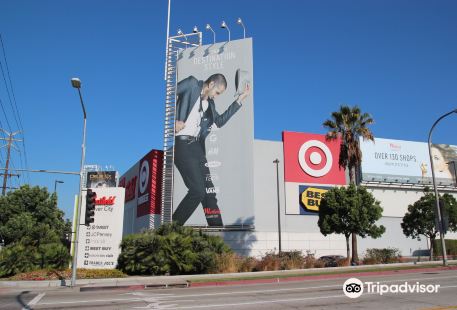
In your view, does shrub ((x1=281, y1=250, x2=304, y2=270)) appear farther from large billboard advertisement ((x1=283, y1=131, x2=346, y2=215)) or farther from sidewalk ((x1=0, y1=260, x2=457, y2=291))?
large billboard advertisement ((x1=283, y1=131, x2=346, y2=215))

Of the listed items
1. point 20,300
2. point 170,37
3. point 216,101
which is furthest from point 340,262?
point 170,37

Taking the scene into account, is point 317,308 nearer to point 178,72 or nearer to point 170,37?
point 178,72

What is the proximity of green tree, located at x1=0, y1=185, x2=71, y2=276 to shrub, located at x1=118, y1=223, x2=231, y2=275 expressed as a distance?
3870 millimetres

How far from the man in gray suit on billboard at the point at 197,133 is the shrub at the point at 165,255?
16.1 metres

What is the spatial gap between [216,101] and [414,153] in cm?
2650

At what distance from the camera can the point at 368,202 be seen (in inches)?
1293

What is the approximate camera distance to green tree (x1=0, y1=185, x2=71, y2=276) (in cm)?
2328

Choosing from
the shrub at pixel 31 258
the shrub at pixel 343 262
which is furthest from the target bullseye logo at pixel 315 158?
the shrub at pixel 31 258

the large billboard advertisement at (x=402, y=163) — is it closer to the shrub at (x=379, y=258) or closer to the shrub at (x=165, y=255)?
the shrub at (x=379, y=258)

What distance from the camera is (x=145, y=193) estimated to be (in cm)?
5062

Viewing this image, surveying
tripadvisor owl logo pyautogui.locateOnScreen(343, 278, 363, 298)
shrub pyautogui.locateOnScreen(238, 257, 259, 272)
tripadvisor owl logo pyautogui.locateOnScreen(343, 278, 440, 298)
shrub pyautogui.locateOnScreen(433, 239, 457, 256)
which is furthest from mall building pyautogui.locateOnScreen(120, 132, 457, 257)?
tripadvisor owl logo pyautogui.locateOnScreen(343, 278, 440, 298)

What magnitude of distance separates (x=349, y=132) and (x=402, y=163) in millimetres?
18885

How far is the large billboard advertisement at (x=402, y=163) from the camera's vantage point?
162 feet

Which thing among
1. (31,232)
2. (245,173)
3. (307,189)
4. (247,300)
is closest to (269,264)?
(247,300)
